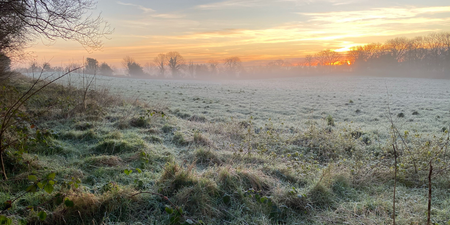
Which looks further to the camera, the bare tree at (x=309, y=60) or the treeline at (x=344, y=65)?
the bare tree at (x=309, y=60)

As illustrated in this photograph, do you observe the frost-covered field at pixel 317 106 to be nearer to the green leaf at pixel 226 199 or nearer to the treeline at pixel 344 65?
the green leaf at pixel 226 199

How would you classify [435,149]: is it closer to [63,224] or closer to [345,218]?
[345,218]

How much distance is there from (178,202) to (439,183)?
464 centimetres

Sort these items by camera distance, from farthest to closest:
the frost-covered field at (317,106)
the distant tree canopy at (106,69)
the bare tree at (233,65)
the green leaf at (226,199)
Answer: the bare tree at (233,65) → the distant tree canopy at (106,69) → the frost-covered field at (317,106) → the green leaf at (226,199)

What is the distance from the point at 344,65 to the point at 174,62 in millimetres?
45408

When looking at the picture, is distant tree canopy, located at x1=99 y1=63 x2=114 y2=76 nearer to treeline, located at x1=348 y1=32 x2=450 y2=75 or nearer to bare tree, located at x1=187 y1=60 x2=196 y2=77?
bare tree, located at x1=187 y1=60 x2=196 y2=77

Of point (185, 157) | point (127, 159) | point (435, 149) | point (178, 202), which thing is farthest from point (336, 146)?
point (127, 159)

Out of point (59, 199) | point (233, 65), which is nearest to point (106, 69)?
point (233, 65)

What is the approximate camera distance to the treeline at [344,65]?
151ft

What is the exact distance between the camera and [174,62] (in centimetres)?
6550

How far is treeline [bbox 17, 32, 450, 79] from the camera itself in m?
46.1

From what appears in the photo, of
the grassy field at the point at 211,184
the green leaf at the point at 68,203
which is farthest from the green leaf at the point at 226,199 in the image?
the green leaf at the point at 68,203

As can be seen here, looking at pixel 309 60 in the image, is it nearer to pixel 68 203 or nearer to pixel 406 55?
pixel 406 55

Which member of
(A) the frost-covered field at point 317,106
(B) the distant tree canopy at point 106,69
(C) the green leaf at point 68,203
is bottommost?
(A) the frost-covered field at point 317,106
